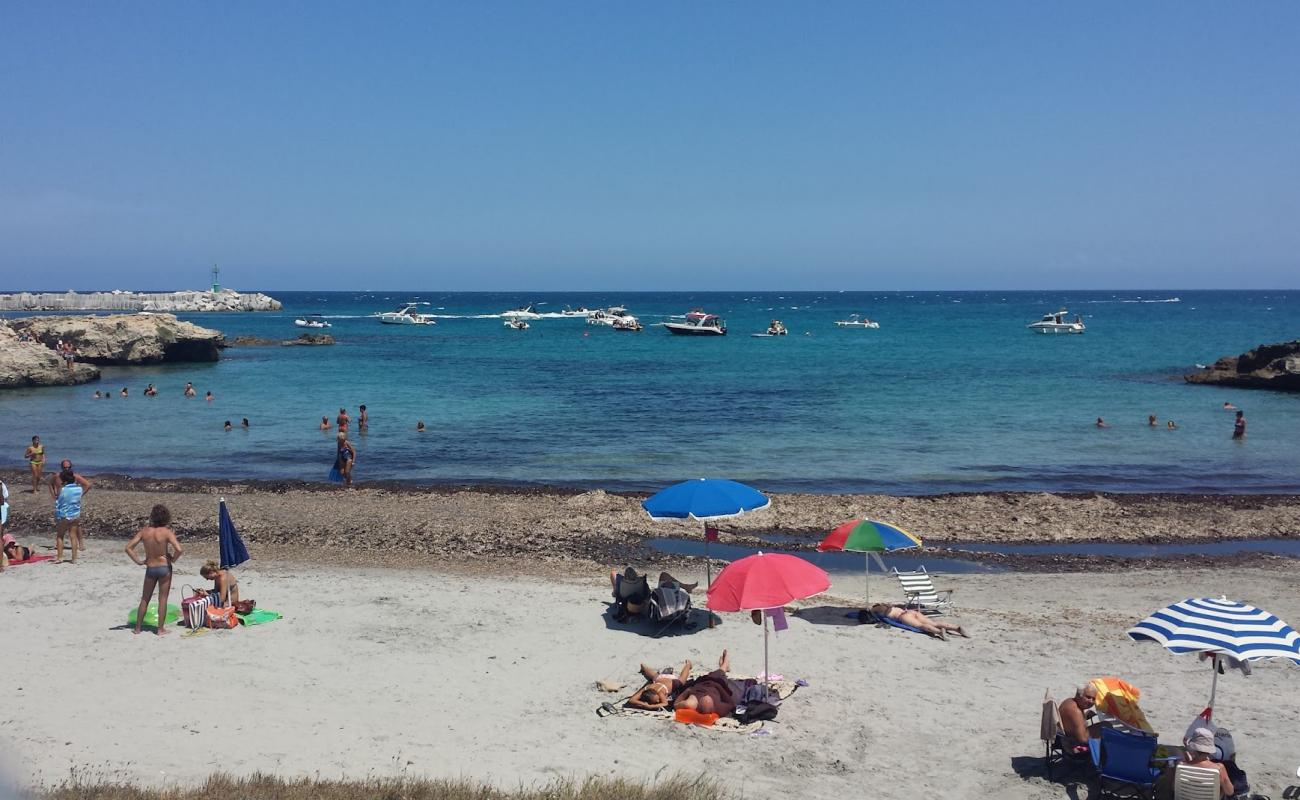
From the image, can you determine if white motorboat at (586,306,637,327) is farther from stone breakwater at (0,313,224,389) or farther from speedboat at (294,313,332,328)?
stone breakwater at (0,313,224,389)

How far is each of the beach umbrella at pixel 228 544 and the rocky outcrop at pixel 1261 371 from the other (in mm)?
45094

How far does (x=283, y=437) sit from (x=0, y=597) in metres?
18.2

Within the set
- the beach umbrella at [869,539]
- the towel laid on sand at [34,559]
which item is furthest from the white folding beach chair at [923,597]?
the towel laid on sand at [34,559]

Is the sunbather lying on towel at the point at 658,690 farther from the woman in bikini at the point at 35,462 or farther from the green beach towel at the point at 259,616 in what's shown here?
the woman in bikini at the point at 35,462

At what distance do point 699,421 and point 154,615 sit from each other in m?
23.7

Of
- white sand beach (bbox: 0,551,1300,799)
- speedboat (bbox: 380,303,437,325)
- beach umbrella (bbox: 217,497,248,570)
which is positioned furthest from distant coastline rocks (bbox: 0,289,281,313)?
white sand beach (bbox: 0,551,1300,799)

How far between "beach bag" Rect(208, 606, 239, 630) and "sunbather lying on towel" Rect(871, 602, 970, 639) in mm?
8325

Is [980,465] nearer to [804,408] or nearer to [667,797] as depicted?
[804,408]

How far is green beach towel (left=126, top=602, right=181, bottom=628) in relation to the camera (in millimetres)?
12188

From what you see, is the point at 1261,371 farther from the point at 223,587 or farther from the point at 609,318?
the point at 609,318

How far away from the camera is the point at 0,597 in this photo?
→ 13.5 metres

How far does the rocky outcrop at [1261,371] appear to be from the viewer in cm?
4328

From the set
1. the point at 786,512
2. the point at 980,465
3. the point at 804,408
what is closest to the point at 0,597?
the point at 786,512

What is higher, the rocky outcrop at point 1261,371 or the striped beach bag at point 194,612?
the rocky outcrop at point 1261,371
